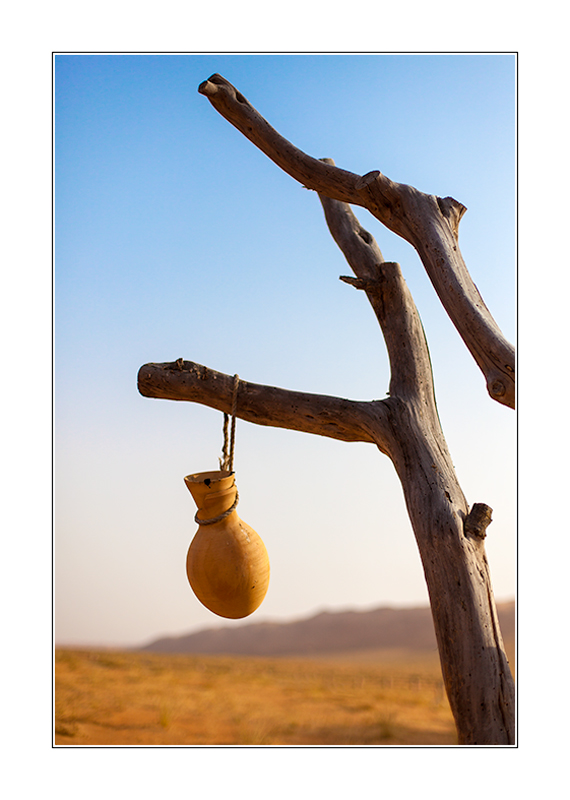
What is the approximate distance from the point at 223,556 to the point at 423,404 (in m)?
0.89

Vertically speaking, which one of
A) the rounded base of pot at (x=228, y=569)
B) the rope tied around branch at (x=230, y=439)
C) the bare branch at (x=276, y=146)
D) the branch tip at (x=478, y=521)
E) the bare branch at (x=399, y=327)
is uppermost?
the bare branch at (x=276, y=146)

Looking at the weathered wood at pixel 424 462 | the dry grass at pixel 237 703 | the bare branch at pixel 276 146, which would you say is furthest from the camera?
the dry grass at pixel 237 703

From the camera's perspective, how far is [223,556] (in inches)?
74.7

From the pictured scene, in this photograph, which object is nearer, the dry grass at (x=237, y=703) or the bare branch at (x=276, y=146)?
the bare branch at (x=276, y=146)

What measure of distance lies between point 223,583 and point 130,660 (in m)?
4.77

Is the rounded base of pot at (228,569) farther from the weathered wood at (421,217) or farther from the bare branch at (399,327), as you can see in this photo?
the weathered wood at (421,217)

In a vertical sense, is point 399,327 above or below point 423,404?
above

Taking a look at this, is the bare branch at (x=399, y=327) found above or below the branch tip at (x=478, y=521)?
above

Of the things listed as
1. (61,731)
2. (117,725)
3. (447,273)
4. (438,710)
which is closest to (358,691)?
(438,710)

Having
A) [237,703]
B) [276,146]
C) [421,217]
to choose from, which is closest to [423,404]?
[421,217]

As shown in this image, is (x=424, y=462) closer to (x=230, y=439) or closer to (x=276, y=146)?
(x=230, y=439)

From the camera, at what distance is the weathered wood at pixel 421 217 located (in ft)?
5.80

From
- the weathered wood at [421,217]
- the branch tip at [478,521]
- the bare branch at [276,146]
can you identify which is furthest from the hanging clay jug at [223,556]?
the bare branch at [276,146]

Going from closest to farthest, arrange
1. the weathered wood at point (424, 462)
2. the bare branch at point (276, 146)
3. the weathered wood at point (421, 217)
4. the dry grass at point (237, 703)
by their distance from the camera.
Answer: the weathered wood at point (424, 462) → the weathered wood at point (421, 217) → the bare branch at point (276, 146) → the dry grass at point (237, 703)
